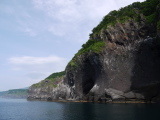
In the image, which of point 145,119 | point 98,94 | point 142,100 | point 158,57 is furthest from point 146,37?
point 145,119

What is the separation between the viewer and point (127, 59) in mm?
66375

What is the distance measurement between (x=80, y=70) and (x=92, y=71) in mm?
5954

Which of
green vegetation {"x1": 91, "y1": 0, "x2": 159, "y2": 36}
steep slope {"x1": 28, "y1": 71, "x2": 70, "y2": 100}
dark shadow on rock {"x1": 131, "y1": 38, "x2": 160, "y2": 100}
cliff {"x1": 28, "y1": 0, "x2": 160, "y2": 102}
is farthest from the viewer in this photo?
steep slope {"x1": 28, "y1": 71, "x2": 70, "y2": 100}

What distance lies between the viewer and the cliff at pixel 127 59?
195 feet

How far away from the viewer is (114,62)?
67.7m

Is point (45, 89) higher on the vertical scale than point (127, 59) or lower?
lower

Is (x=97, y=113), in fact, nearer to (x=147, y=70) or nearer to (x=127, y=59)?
(x=147, y=70)

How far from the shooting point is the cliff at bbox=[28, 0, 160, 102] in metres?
59.5

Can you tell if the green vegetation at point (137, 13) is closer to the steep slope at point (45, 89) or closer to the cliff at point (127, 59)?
the cliff at point (127, 59)

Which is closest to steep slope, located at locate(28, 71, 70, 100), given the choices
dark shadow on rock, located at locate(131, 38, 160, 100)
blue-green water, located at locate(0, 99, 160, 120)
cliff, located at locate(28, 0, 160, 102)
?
cliff, located at locate(28, 0, 160, 102)

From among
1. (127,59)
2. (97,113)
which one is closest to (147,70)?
(127,59)

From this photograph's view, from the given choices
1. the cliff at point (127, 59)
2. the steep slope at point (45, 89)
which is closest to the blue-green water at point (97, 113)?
the cliff at point (127, 59)

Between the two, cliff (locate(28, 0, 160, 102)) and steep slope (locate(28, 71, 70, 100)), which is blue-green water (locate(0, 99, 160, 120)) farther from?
steep slope (locate(28, 71, 70, 100))

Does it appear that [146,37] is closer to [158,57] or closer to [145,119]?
[158,57]
